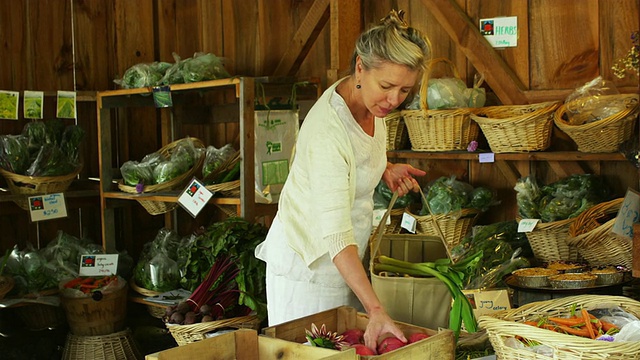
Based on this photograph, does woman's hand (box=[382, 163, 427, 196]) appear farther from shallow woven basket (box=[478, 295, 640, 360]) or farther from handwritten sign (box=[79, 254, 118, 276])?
handwritten sign (box=[79, 254, 118, 276])

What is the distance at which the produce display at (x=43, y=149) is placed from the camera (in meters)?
4.27

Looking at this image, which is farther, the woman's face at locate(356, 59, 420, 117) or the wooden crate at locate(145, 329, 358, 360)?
the woman's face at locate(356, 59, 420, 117)

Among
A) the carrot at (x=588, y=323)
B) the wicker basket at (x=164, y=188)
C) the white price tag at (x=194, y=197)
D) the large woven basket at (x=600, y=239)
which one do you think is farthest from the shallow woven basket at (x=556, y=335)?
the wicker basket at (x=164, y=188)

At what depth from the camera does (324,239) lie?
2.10m

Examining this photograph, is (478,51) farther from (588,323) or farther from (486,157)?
(588,323)

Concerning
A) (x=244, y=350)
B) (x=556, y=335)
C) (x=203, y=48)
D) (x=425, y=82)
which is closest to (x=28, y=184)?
(x=203, y=48)

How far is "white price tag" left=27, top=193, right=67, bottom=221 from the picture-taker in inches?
169

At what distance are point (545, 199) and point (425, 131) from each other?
0.66 metres

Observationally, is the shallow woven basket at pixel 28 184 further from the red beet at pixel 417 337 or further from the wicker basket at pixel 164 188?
the red beet at pixel 417 337

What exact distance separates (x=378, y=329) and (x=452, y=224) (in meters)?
1.87

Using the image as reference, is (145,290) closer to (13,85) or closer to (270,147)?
(270,147)

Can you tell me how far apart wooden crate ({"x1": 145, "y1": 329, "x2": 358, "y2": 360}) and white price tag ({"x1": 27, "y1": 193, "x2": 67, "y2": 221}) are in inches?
109

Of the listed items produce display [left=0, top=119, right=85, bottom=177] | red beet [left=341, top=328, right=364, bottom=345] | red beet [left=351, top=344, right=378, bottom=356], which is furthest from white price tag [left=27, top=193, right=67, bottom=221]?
red beet [left=351, top=344, right=378, bottom=356]

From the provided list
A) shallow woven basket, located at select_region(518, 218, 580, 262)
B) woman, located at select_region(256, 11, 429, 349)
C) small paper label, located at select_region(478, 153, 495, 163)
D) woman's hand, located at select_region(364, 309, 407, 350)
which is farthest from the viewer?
small paper label, located at select_region(478, 153, 495, 163)
